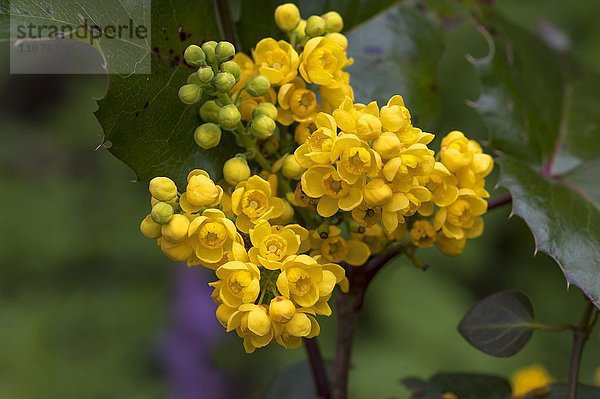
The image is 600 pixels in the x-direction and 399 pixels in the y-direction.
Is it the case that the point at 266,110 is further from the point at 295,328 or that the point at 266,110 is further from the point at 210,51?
the point at 295,328

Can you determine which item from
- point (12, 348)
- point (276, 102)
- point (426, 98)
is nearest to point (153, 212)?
point (276, 102)

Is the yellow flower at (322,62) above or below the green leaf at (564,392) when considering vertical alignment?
above

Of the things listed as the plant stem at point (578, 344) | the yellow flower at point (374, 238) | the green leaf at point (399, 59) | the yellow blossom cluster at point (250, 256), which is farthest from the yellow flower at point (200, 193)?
the plant stem at point (578, 344)

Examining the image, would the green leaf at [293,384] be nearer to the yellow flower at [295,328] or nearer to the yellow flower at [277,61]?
the yellow flower at [295,328]

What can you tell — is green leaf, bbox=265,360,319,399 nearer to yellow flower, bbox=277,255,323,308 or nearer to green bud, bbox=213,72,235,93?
yellow flower, bbox=277,255,323,308

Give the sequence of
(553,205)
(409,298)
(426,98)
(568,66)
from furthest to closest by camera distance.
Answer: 1. (409,298)
2. (568,66)
3. (426,98)
4. (553,205)

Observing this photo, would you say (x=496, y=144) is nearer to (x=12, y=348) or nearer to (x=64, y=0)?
(x=64, y=0)

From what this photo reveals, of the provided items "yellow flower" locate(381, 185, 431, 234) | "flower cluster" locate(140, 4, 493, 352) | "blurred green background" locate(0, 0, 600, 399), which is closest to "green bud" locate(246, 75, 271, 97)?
"flower cluster" locate(140, 4, 493, 352)
